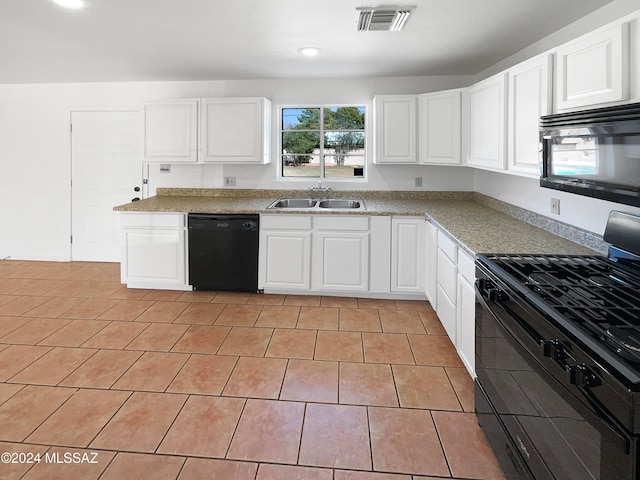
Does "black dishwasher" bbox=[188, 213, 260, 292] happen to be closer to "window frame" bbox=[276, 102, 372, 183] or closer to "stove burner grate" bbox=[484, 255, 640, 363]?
"window frame" bbox=[276, 102, 372, 183]

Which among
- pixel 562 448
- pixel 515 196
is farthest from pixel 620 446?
pixel 515 196

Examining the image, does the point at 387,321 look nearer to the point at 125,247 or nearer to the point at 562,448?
the point at 562,448

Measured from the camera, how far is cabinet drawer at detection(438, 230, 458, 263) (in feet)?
9.07

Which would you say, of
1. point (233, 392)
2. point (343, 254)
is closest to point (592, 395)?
point (233, 392)

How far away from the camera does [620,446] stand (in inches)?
38.2

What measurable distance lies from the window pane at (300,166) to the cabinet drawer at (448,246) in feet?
6.64

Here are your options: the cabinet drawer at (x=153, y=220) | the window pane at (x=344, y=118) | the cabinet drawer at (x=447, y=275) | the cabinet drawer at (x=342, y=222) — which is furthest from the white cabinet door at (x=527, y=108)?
the cabinet drawer at (x=153, y=220)

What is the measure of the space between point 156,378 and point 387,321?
5.96ft

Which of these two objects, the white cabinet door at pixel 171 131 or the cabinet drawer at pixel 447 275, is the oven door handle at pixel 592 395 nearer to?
the cabinet drawer at pixel 447 275

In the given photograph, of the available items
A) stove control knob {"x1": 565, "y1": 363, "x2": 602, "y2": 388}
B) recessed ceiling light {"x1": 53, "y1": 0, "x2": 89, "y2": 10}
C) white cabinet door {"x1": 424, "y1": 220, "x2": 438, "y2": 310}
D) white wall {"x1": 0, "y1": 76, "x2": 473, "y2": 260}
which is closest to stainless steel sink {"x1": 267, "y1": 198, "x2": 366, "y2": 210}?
white wall {"x1": 0, "y1": 76, "x2": 473, "y2": 260}

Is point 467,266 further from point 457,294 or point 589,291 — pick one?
point 589,291

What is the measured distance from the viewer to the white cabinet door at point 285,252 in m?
3.99

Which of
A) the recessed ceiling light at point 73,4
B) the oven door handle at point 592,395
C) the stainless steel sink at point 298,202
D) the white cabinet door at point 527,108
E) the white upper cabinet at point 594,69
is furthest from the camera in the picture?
the stainless steel sink at point 298,202

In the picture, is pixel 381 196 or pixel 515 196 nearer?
pixel 515 196
